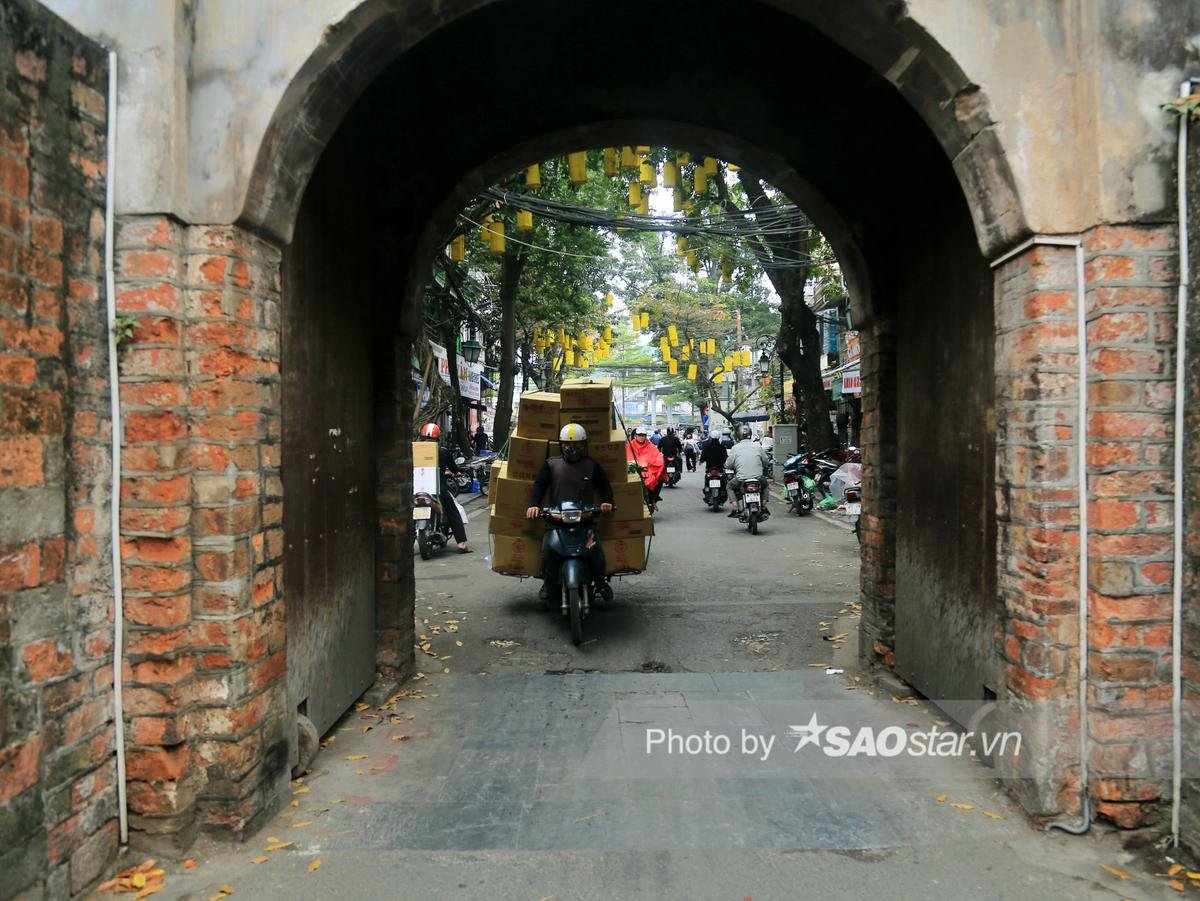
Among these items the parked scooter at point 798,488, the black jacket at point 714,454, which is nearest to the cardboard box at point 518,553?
the parked scooter at point 798,488

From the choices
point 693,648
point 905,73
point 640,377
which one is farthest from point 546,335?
point 640,377

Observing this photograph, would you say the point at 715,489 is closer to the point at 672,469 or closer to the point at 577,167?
the point at 672,469

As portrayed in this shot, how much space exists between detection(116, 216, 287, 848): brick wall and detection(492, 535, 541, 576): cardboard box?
145 inches

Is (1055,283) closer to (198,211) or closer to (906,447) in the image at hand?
(906,447)

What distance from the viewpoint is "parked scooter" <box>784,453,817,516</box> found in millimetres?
14430

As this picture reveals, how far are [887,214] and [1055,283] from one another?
7.12 ft

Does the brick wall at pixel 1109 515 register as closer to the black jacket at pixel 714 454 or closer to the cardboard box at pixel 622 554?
the cardboard box at pixel 622 554

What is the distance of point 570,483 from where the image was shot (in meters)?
6.29

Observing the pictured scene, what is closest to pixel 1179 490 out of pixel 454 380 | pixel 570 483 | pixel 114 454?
pixel 114 454

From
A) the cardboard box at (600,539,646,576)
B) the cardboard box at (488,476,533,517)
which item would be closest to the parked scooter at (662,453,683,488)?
the cardboard box at (600,539,646,576)

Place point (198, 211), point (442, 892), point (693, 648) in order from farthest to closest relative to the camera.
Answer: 1. point (693, 648)
2. point (198, 211)
3. point (442, 892)

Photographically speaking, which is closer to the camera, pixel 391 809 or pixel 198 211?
pixel 198 211

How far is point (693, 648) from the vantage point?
19.5 ft

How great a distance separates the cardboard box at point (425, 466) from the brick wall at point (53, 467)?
645 centimetres
